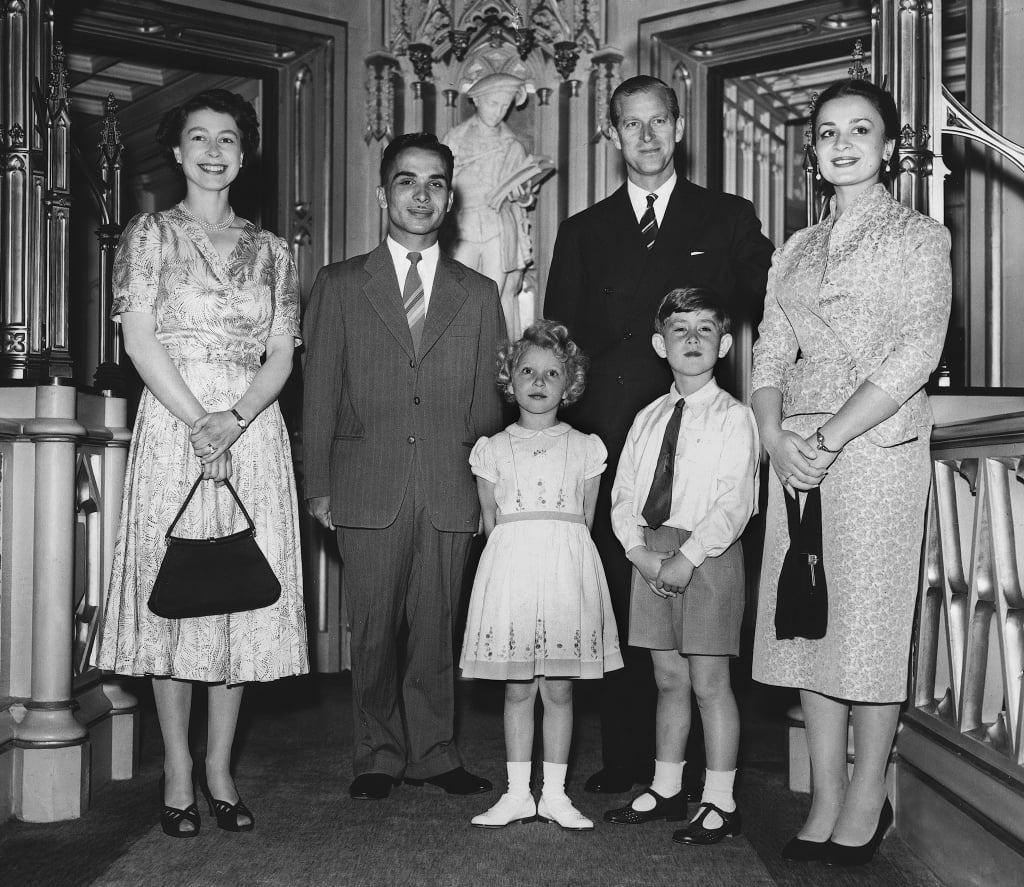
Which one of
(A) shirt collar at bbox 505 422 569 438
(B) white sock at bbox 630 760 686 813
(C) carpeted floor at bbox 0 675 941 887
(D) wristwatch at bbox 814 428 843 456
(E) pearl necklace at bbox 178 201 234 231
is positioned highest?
(E) pearl necklace at bbox 178 201 234 231

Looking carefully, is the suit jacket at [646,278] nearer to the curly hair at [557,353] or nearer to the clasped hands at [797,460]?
the curly hair at [557,353]

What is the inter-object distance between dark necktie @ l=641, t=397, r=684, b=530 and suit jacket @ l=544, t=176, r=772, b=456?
0.33m

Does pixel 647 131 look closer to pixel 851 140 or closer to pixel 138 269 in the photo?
pixel 851 140

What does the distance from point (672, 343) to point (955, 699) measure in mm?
1025

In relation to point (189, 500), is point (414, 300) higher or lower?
higher

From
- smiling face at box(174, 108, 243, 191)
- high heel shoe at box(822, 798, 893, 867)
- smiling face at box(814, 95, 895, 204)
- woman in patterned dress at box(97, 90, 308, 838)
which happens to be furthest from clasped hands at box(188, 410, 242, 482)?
high heel shoe at box(822, 798, 893, 867)

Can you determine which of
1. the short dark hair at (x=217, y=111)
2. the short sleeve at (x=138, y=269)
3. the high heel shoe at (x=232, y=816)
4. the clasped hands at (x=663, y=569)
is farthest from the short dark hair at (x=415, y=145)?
the high heel shoe at (x=232, y=816)

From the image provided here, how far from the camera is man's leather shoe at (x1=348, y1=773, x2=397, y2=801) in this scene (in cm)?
304

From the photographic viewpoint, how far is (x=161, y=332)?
110 inches

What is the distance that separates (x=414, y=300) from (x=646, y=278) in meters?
0.63

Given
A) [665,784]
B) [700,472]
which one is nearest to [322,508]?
[700,472]

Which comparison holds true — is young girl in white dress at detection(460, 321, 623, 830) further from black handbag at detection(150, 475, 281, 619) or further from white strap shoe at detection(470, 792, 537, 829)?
black handbag at detection(150, 475, 281, 619)

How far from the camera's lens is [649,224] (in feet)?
10.3

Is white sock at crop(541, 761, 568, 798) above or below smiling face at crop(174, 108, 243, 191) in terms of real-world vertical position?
below
